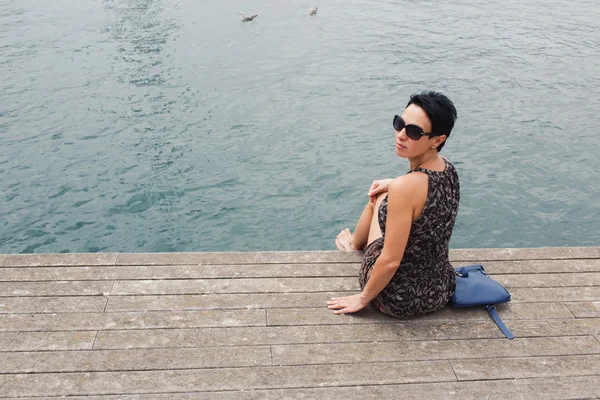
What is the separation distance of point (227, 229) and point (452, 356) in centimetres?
503

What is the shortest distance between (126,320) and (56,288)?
0.65 meters

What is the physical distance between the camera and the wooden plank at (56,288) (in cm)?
401

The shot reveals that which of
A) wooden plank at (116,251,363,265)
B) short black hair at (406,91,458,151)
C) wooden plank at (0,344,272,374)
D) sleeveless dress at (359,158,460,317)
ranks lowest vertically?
wooden plank at (116,251,363,265)

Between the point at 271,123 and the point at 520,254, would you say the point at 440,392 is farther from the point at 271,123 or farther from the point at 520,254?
the point at 271,123

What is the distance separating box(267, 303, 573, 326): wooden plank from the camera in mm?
3848

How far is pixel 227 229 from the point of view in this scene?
26.9 ft

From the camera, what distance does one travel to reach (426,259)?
12.3ft

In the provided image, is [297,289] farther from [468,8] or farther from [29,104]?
[468,8]

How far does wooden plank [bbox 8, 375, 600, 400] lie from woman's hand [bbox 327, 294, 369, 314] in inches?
25.7

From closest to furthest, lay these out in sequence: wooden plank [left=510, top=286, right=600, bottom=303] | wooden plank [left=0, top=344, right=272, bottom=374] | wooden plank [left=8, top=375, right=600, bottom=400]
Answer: wooden plank [left=8, top=375, right=600, bottom=400], wooden plank [left=0, top=344, right=272, bottom=374], wooden plank [left=510, top=286, right=600, bottom=303]

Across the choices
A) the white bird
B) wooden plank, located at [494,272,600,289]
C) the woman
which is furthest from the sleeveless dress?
the white bird

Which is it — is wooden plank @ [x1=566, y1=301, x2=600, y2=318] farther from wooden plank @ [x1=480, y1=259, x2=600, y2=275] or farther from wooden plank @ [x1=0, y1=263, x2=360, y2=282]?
wooden plank @ [x1=0, y1=263, x2=360, y2=282]

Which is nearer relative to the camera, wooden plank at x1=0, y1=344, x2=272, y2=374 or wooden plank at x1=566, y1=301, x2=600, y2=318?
wooden plank at x1=0, y1=344, x2=272, y2=374

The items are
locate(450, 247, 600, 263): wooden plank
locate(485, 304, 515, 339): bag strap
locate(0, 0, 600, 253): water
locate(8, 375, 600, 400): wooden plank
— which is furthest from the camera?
locate(0, 0, 600, 253): water
